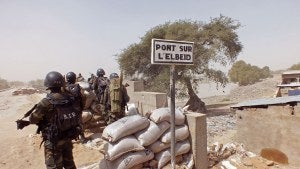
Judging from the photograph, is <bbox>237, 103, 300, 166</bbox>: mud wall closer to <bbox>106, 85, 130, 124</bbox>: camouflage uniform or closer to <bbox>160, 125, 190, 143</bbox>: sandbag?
<bbox>160, 125, 190, 143</bbox>: sandbag

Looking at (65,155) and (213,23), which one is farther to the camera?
(213,23)

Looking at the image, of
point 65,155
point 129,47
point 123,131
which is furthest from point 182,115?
point 129,47

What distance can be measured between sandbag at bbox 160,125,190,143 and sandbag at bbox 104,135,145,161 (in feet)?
1.34

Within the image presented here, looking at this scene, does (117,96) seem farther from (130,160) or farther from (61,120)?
(61,120)

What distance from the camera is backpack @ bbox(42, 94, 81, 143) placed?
4051 mm

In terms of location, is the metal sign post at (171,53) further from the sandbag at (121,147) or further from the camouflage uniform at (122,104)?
the camouflage uniform at (122,104)

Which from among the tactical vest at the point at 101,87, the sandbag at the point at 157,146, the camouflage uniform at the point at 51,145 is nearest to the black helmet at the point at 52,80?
the camouflage uniform at the point at 51,145

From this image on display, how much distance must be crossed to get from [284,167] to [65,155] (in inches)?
161

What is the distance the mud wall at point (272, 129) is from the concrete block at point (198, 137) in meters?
1.92

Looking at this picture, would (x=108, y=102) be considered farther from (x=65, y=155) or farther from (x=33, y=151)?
(x=65, y=155)

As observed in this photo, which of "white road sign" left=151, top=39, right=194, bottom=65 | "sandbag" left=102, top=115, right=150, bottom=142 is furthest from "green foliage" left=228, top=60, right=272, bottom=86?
"white road sign" left=151, top=39, right=194, bottom=65

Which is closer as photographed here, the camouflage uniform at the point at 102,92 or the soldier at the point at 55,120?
the soldier at the point at 55,120

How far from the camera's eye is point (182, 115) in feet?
16.5

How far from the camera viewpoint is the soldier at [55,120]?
3994 millimetres
